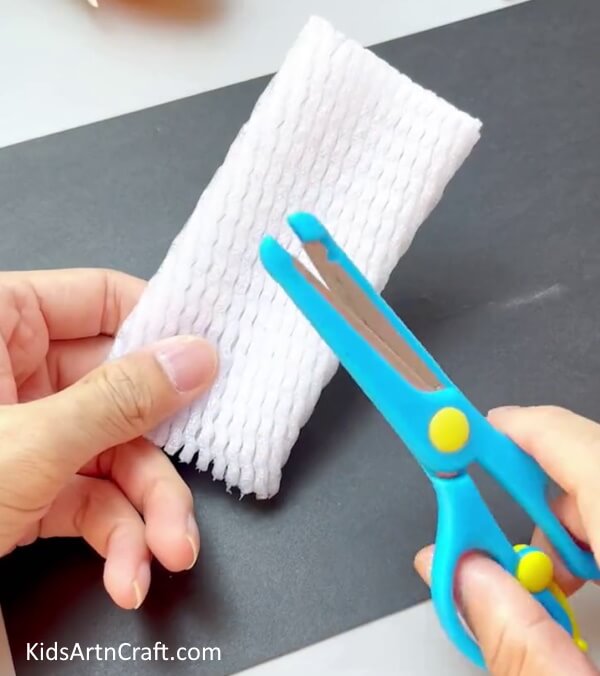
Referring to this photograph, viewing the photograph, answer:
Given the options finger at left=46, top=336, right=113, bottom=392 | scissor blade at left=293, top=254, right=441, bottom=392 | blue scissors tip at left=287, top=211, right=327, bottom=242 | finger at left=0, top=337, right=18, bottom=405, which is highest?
blue scissors tip at left=287, top=211, right=327, bottom=242

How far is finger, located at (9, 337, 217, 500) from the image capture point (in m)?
0.43

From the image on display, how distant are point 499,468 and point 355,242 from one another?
6.2 inches

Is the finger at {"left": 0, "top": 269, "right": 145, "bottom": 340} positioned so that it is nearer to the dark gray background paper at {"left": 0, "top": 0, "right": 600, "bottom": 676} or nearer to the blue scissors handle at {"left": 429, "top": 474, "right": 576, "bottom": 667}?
the dark gray background paper at {"left": 0, "top": 0, "right": 600, "bottom": 676}

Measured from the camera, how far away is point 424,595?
0.48 m

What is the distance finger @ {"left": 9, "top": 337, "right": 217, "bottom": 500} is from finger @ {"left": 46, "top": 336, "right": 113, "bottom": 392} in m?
0.09

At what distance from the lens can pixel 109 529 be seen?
49 centimetres

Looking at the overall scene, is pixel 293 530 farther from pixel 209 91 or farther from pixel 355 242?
pixel 209 91

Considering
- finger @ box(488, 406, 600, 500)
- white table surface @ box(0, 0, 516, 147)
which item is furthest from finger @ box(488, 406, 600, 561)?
white table surface @ box(0, 0, 516, 147)

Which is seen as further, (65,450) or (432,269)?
(432,269)

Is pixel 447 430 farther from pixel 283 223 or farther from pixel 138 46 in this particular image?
pixel 138 46

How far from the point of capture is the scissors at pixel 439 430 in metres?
0.37

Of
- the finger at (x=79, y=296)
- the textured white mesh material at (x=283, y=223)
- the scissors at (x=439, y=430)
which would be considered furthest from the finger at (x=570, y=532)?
the finger at (x=79, y=296)

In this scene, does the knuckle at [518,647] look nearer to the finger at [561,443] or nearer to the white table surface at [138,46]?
the finger at [561,443]

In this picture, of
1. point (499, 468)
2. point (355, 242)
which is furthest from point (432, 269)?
point (499, 468)
